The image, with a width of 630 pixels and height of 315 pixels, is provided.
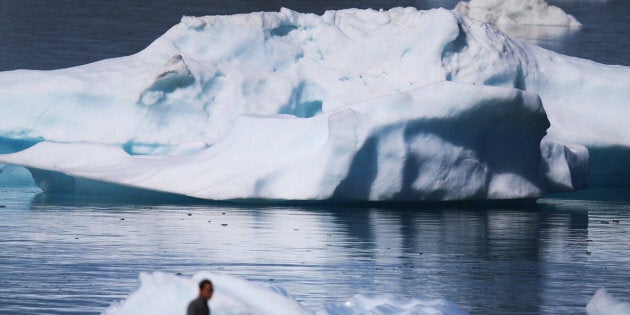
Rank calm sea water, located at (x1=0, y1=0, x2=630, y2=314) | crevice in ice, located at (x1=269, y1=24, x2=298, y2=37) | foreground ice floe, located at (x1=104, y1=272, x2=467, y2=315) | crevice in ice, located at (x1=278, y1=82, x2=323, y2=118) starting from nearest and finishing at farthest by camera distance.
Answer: foreground ice floe, located at (x1=104, y1=272, x2=467, y2=315) → calm sea water, located at (x1=0, y1=0, x2=630, y2=314) → crevice in ice, located at (x1=278, y1=82, x2=323, y2=118) → crevice in ice, located at (x1=269, y1=24, x2=298, y2=37)

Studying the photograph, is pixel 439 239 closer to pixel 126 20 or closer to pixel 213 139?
pixel 213 139

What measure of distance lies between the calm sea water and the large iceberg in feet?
1.12

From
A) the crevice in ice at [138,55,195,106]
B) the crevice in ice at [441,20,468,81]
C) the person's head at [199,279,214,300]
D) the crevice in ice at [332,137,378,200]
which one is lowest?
the person's head at [199,279,214,300]

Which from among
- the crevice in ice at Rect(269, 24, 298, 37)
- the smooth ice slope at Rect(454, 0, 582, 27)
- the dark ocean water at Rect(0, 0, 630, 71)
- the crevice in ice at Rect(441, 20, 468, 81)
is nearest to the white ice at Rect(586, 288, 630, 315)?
the crevice in ice at Rect(441, 20, 468, 81)

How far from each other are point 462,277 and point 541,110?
3.97m

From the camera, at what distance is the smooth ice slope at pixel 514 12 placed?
3719cm

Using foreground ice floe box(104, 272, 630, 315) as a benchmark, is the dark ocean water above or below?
above

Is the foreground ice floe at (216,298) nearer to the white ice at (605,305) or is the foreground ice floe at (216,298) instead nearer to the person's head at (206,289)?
the person's head at (206,289)

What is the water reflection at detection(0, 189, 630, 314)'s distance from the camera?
10.9 metres

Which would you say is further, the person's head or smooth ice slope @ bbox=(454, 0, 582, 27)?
smooth ice slope @ bbox=(454, 0, 582, 27)

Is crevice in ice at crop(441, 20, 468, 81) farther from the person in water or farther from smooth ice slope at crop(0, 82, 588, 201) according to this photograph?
the person in water

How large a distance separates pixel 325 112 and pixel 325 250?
3.02 metres

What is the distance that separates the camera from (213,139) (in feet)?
54.8

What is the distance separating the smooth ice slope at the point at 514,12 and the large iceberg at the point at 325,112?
1903 centimetres
